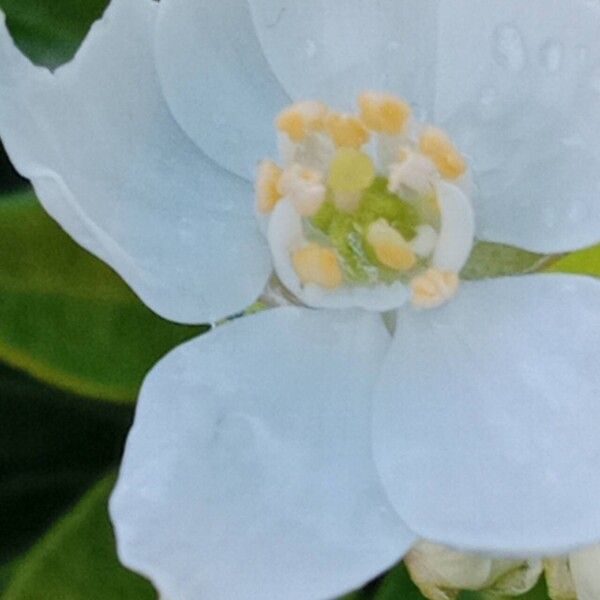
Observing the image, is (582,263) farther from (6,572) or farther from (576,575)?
(6,572)

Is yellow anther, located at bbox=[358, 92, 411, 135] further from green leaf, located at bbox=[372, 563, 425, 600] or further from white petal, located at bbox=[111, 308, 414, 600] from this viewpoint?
green leaf, located at bbox=[372, 563, 425, 600]

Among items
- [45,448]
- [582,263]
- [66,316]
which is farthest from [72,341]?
[582,263]

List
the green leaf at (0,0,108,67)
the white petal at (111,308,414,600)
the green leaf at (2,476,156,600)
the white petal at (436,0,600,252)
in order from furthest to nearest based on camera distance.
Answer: the green leaf at (0,0,108,67) < the green leaf at (2,476,156,600) < the white petal at (436,0,600,252) < the white petal at (111,308,414,600)

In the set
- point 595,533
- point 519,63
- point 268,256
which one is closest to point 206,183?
point 268,256

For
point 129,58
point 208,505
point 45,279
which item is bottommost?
point 45,279

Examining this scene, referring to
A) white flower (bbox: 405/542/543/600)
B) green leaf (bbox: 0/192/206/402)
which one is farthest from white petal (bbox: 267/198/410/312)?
green leaf (bbox: 0/192/206/402)

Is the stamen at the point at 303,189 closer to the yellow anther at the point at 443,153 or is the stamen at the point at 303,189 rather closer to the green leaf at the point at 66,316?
the yellow anther at the point at 443,153

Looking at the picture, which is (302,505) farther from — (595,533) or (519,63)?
(519,63)
